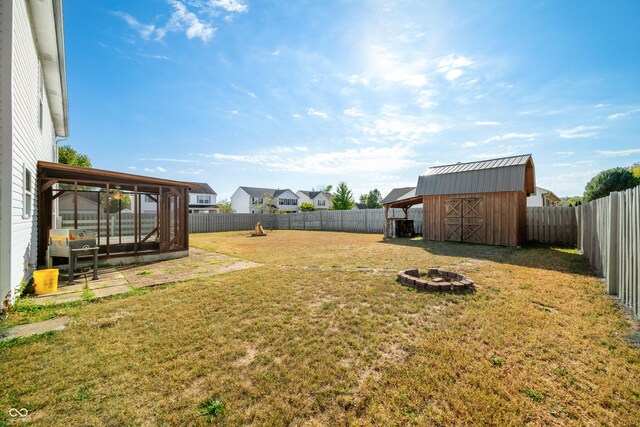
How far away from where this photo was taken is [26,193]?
5184 millimetres

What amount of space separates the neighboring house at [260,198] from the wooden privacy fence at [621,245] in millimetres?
43376

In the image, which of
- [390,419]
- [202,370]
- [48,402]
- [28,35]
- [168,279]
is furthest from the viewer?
[168,279]

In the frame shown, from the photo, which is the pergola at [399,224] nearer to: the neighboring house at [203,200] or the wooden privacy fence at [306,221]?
the wooden privacy fence at [306,221]

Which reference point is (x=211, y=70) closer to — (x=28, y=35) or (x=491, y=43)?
(x=28, y=35)

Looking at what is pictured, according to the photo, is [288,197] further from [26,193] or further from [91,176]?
[26,193]

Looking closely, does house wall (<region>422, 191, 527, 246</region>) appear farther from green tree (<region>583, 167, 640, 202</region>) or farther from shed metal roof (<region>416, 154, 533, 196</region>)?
green tree (<region>583, 167, 640, 202</region>)

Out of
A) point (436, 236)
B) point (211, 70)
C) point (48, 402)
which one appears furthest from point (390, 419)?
point (436, 236)

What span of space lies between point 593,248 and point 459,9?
7.74 meters

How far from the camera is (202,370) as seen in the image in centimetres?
254

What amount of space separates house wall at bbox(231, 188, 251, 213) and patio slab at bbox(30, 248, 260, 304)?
3969 centimetres

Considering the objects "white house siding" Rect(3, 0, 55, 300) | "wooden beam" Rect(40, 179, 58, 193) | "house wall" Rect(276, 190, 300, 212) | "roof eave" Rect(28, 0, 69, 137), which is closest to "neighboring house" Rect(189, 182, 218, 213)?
"house wall" Rect(276, 190, 300, 212)

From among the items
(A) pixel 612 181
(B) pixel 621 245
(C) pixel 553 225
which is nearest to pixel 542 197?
(A) pixel 612 181

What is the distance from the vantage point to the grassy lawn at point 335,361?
2.01 metres

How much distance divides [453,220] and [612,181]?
82.2 feet
